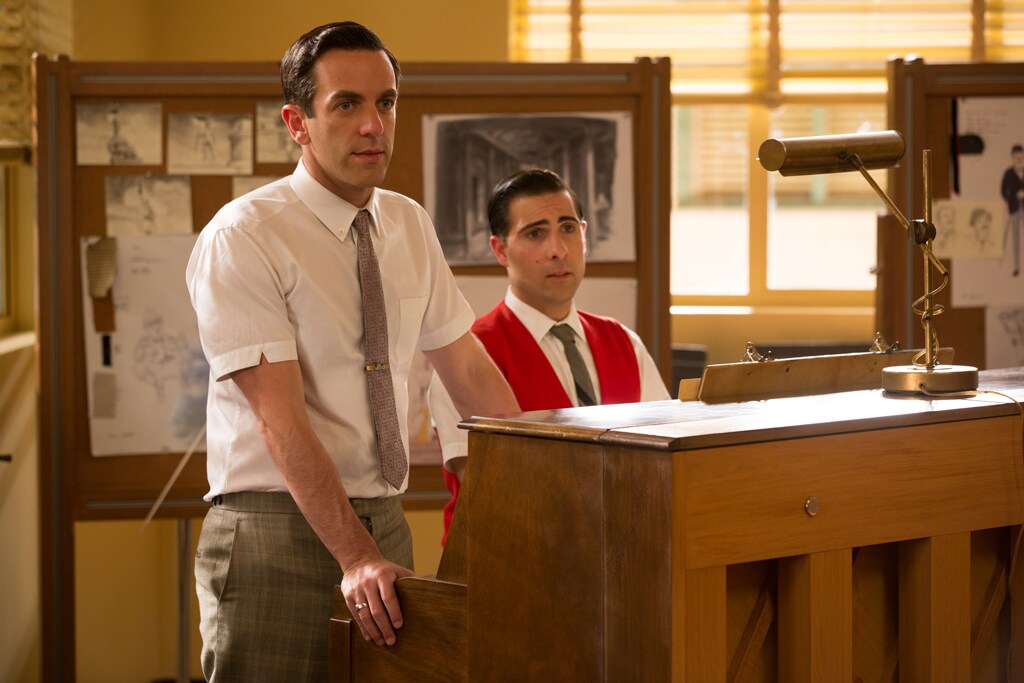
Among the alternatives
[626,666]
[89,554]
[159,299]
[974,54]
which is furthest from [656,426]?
[974,54]

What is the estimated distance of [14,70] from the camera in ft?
11.4

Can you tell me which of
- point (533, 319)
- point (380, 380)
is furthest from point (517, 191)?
point (380, 380)

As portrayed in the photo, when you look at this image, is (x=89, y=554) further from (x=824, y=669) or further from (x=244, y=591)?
(x=824, y=669)

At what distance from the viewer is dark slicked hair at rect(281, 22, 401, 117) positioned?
1.85 m

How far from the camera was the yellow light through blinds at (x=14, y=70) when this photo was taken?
11.3 feet

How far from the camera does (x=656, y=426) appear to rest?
127 cm

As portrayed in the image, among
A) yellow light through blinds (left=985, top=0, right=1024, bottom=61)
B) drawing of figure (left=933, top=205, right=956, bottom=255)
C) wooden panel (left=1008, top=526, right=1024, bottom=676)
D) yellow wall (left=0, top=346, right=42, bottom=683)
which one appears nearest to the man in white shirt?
wooden panel (left=1008, top=526, right=1024, bottom=676)

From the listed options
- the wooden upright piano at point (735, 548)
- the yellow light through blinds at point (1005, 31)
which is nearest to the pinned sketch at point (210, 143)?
the wooden upright piano at point (735, 548)

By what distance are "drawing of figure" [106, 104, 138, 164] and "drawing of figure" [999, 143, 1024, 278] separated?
2413mm

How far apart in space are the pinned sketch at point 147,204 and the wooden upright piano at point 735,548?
6.44 ft

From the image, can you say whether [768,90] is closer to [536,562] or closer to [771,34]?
[771,34]

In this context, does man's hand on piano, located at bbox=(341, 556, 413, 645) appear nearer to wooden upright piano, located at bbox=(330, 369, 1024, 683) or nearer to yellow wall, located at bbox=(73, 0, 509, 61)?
wooden upright piano, located at bbox=(330, 369, 1024, 683)

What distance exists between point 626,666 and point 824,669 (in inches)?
9.3

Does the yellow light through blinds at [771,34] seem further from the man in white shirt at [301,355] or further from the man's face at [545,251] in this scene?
the man in white shirt at [301,355]
